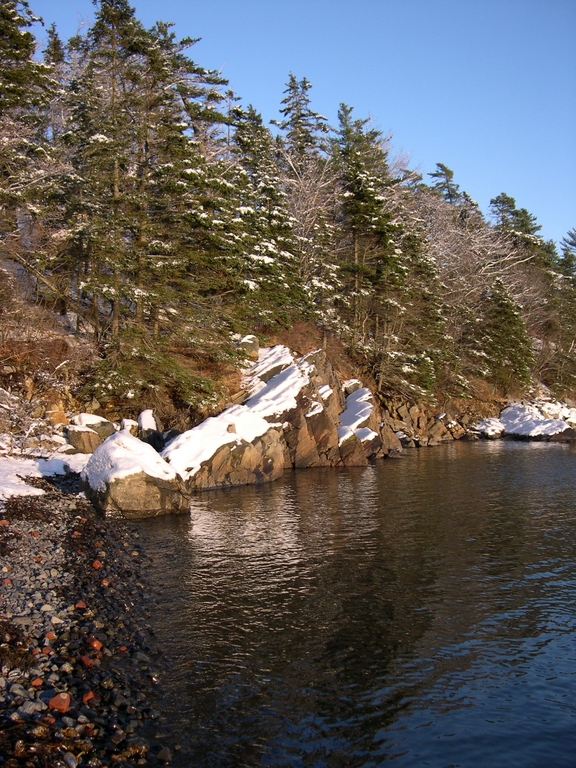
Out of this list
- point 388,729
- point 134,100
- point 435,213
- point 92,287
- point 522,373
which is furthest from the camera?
point 435,213

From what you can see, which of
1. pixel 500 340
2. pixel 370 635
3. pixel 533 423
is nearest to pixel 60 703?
pixel 370 635

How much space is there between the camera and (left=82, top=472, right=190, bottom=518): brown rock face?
18188 mm

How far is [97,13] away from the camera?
26797 mm

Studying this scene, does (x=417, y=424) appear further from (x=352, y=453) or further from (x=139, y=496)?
(x=139, y=496)

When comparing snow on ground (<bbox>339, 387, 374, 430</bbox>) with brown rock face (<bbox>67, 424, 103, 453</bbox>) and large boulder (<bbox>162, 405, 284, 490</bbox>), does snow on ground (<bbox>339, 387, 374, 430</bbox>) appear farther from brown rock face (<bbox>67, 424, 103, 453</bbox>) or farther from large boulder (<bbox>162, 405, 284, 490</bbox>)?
brown rock face (<bbox>67, 424, 103, 453</bbox>)

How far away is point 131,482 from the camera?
60.8 ft

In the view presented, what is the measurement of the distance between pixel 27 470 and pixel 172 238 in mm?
13137

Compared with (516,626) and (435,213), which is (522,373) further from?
(516,626)

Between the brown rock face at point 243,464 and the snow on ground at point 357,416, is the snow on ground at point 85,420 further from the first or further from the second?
the snow on ground at point 357,416

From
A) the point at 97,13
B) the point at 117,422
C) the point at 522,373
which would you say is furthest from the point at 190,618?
the point at 522,373

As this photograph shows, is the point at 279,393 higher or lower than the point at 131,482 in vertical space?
higher

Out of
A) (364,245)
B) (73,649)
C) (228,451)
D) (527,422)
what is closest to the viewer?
(73,649)

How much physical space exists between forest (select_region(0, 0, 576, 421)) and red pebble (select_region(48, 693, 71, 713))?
1892 cm

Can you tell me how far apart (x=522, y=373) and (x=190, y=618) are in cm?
4765
